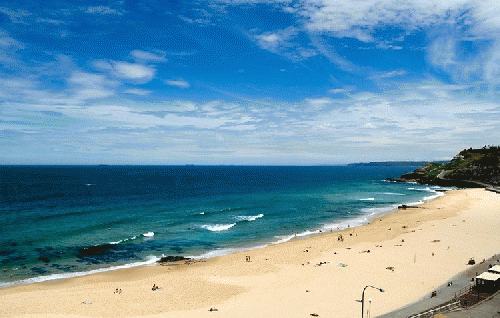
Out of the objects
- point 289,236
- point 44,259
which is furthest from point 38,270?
point 289,236

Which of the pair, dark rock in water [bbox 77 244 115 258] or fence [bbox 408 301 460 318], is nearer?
fence [bbox 408 301 460 318]

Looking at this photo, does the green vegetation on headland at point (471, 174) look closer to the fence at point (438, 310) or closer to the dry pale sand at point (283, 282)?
the dry pale sand at point (283, 282)

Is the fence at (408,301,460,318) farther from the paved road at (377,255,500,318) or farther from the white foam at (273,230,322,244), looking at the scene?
the white foam at (273,230,322,244)


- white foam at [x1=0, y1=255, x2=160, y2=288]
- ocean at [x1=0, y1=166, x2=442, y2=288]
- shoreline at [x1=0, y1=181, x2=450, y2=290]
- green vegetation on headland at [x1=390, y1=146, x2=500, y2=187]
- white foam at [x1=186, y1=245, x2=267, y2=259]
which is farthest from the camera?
green vegetation on headland at [x1=390, y1=146, x2=500, y2=187]

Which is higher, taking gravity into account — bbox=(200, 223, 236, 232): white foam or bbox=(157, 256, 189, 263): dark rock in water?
bbox=(200, 223, 236, 232): white foam

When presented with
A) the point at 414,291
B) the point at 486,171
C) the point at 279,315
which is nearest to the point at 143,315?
the point at 279,315

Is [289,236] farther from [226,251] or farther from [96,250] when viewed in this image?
[96,250]

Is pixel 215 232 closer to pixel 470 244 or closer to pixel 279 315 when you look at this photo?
pixel 279 315

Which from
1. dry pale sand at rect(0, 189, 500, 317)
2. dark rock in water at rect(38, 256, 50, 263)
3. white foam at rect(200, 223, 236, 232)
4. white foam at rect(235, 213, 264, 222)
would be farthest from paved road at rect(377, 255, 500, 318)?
white foam at rect(235, 213, 264, 222)

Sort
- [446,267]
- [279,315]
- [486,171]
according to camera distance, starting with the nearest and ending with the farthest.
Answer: [279,315] < [446,267] < [486,171]
